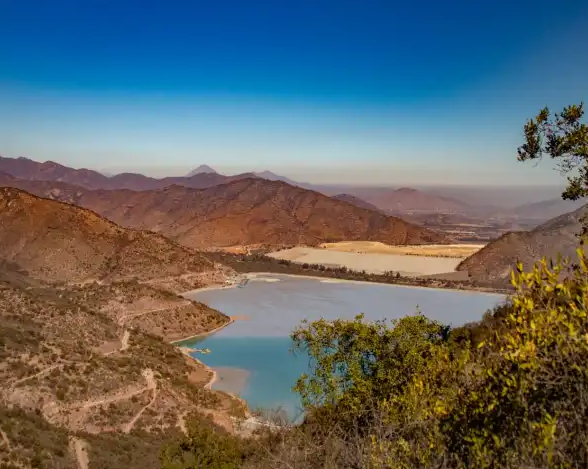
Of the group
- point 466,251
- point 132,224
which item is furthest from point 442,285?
point 132,224

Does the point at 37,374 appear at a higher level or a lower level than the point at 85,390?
higher

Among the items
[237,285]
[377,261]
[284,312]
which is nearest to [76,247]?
[237,285]

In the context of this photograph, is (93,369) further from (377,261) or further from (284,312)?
(377,261)

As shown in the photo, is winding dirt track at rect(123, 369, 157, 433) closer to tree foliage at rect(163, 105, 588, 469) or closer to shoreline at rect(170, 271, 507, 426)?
shoreline at rect(170, 271, 507, 426)

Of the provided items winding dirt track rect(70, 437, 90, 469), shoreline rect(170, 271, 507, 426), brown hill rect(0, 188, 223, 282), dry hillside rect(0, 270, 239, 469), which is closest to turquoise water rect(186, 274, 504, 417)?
shoreline rect(170, 271, 507, 426)

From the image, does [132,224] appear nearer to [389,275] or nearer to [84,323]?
[389,275]

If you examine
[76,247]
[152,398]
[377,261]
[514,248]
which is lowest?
[152,398]

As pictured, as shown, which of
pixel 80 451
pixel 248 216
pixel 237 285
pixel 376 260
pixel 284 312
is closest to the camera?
pixel 80 451

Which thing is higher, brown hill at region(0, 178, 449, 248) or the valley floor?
brown hill at region(0, 178, 449, 248)
